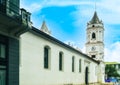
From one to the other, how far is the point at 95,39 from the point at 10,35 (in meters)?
64.1

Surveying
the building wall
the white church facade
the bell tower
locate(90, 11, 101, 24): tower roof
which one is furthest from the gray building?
locate(90, 11, 101, 24): tower roof

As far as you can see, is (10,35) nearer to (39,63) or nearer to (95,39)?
(39,63)

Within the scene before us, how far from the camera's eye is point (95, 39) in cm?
7788

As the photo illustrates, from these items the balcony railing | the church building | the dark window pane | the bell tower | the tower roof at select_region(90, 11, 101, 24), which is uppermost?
the tower roof at select_region(90, 11, 101, 24)

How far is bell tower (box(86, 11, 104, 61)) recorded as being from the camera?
76000 mm

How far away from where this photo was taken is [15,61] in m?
15.4

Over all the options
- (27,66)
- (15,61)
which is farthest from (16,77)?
(27,66)

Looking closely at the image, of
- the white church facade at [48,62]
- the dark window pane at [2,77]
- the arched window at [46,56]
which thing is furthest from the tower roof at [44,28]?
the dark window pane at [2,77]

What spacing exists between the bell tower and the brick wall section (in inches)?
2367

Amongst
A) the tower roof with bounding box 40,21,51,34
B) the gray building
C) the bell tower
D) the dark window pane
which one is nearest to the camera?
the gray building

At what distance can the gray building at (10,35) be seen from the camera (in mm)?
13760

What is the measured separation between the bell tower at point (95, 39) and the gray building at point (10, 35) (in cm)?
6030

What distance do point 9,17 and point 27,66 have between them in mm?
8068

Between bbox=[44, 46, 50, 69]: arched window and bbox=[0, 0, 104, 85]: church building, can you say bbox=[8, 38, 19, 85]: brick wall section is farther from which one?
bbox=[44, 46, 50, 69]: arched window
